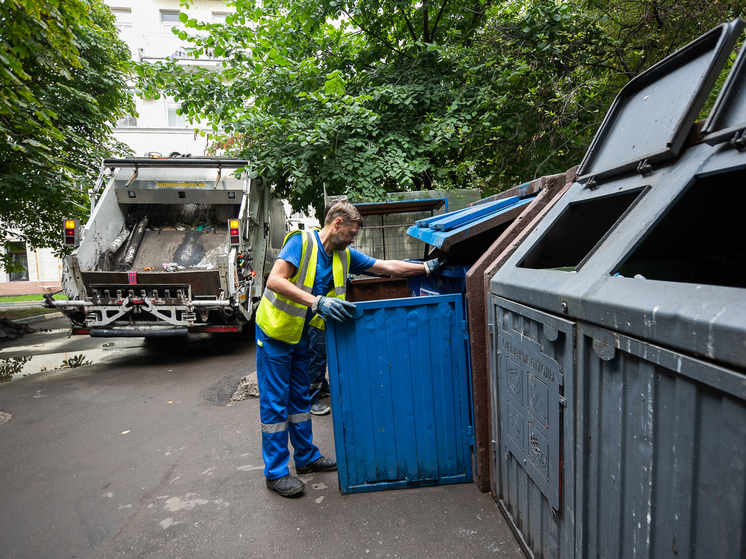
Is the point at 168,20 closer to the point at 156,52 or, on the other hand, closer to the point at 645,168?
the point at 156,52

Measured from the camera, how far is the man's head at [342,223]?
2.58m

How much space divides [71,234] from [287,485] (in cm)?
503

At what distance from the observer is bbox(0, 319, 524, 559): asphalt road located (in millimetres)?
2115

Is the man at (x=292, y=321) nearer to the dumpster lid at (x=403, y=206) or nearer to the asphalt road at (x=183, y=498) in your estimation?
the asphalt road at (x=183, y=498)

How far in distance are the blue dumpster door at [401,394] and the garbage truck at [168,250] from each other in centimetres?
342

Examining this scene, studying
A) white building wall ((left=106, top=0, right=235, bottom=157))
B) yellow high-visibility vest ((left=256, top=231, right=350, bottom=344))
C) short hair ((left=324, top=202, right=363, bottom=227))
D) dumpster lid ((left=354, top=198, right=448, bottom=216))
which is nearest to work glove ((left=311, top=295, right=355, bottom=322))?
yellow high-visibility vest ((left=256, top=231, right=350, bottom=344))

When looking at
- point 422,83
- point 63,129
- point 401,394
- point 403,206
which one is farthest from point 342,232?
point 63,129

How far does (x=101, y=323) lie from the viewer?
5445mm

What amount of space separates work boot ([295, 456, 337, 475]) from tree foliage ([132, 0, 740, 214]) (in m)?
3.86

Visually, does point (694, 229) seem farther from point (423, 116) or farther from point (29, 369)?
point (29, 369)

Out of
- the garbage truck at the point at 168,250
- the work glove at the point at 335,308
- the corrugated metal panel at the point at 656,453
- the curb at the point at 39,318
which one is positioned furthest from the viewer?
the curb at the point at 39,318

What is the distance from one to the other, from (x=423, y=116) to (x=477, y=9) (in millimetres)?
2228

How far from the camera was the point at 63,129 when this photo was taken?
7770 millimetres

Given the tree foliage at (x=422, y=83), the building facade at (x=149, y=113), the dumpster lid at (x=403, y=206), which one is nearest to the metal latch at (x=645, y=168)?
the dumpster lid at (x=403, y=206)
